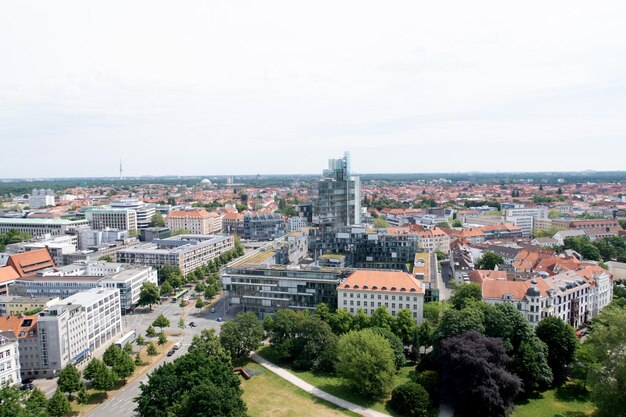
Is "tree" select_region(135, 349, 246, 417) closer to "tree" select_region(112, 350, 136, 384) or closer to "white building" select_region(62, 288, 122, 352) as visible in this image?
"tree" select_region(112, 350, 136, 384)

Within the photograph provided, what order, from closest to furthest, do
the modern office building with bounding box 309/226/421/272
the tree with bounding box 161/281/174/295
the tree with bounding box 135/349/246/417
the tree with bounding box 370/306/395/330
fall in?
1. the tree with bounding box 135/349/246/417
2. the tree with bounding box 370/306/395/330
3. the tree with bounding box 161/281/174/295
4. the modern office building with bounding box 309/226/421/272

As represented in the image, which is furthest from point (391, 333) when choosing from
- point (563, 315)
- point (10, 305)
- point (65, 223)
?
point (65, 223)

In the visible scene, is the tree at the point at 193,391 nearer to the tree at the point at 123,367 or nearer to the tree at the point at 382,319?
the tree at the point at 123,367

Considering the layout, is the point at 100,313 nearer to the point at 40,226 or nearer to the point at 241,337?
the point at 241,337

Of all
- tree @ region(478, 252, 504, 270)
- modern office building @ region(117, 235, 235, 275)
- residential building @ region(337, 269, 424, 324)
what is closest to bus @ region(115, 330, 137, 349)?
residential building @ region(337, 269, 424, 324)

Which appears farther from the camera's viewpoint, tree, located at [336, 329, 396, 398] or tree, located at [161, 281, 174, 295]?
tree, located at [161, 281, 174, 295]

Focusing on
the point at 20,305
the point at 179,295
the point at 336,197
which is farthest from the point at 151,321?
the point at 336,197

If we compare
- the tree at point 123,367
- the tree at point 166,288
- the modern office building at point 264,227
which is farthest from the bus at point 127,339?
the modern office building at point 264,227
